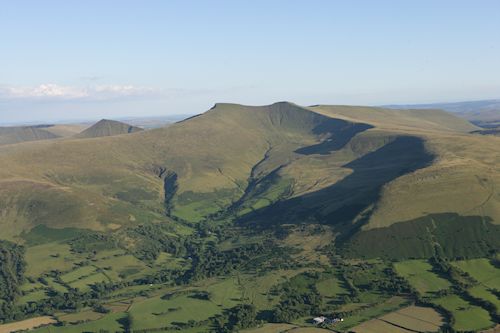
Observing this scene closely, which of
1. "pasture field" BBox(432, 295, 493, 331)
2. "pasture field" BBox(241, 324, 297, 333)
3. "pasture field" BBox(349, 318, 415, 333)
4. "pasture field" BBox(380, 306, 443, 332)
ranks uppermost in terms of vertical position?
"pasture field" BBox(432, 295, 493, 331)

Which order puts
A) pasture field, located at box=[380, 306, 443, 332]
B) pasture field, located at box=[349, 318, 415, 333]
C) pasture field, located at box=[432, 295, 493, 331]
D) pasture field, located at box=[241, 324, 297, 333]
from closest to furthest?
1. pasture field, located at box=[432, 295, 493, 331]
2. pasture field, located at box=[349, 318, 415, 333]
3. pasture field, located at box=[380, 306, 443, 332]
4. pasture field, located at box=[241, 324, 297, 333]

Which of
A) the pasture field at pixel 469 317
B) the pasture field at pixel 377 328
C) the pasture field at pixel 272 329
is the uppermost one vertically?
the pasture field at pixel 469 317

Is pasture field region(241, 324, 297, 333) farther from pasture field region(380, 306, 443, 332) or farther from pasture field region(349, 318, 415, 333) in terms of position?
pasture field region(380, 306, 443, 332)

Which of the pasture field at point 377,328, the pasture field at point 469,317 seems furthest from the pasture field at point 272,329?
the pasture field at point 469,317

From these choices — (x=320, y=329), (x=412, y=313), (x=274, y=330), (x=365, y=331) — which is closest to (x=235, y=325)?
(x=274, y=330)

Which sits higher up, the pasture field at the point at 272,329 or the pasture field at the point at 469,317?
the pasture field at the point at 469,317

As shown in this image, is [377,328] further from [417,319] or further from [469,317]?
[469,317]

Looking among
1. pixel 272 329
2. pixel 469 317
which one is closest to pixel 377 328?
pixel 469 317

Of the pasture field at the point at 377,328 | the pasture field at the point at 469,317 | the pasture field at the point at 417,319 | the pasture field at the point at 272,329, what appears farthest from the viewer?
the pasture field at the point at 272,329

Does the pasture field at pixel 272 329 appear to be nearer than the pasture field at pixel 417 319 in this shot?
No

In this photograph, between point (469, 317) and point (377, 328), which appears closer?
point (377, 328)

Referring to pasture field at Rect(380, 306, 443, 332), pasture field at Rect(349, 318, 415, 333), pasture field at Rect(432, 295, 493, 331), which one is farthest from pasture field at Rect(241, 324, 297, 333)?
pasture field at Rect(432, 295, 493, 331)

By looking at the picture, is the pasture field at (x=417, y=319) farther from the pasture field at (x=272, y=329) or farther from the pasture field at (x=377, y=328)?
the pasture field at (x=272, y=329)
